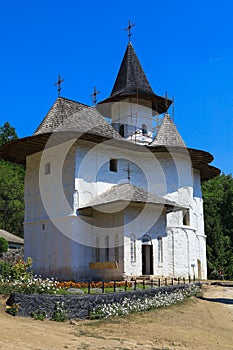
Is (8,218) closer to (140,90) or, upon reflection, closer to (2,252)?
(2,252)

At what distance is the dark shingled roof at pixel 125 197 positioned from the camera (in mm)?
19766

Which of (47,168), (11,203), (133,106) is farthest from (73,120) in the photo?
(11,203)

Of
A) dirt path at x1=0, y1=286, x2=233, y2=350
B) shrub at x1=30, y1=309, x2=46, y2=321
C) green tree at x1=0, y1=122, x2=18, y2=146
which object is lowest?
dirt path at x1=0, y1=286, x2=233, y2=350

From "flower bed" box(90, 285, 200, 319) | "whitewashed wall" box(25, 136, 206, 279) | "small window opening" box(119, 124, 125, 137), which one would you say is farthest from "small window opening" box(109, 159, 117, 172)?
"flower bed" box(90, 285, 200, 319)

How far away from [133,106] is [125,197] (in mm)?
9739

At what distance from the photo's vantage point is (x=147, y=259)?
21484 mm

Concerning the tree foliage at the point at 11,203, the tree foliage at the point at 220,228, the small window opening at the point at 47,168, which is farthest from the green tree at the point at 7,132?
the small window opening at the point at 47,168

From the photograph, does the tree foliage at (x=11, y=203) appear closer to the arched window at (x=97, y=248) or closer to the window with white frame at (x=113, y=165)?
the window with white frame at (x=113, y=165)

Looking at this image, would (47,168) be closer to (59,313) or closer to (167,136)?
(167,136)

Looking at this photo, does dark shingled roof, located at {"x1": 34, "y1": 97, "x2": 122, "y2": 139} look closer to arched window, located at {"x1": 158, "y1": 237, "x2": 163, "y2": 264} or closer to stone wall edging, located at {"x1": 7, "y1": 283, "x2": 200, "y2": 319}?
arched window, located at {"x1": 158, "y1": 237, "x2": 163, "y2": 264}

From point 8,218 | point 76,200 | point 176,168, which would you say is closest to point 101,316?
point 76,200

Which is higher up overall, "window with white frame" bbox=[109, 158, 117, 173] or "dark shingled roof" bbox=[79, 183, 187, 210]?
"window with white frame" bbox=[109, 158, 117, 173]

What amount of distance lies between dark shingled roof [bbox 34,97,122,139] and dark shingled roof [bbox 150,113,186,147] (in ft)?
9.12

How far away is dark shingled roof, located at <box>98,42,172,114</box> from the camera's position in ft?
90.3
